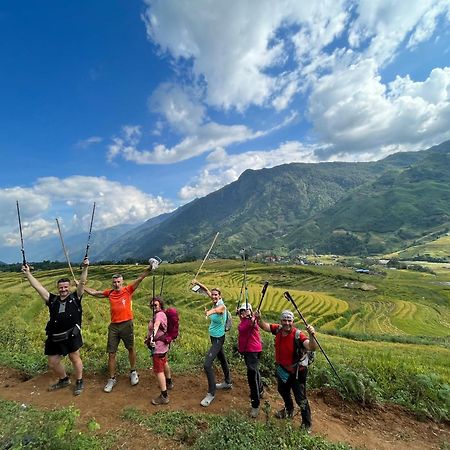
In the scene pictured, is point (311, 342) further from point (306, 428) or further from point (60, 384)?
point (60, 384)

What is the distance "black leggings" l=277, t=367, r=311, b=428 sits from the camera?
7465 millimetres

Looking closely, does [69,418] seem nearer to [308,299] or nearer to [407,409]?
[407,409]

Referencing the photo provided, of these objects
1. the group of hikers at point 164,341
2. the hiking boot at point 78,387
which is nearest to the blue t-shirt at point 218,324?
the group of hikers at point 164,341

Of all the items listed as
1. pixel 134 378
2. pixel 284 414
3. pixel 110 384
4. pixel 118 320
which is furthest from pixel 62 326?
pixel 284 414

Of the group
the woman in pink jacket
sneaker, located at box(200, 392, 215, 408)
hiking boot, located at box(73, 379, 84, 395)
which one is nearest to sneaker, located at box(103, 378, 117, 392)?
hiking boot, located at box(73, 379, 84, 395)

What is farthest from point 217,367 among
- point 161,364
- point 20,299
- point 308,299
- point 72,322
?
point 308,299

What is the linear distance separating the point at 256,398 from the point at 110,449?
330 cm

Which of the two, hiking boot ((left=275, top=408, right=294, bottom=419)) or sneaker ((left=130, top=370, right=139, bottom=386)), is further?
sneaker ((left=130, top=370, right=139, bottom=386))

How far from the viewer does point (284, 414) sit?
8.00 m

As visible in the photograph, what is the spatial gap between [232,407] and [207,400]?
62cm

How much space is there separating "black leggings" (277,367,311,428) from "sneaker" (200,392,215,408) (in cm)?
177

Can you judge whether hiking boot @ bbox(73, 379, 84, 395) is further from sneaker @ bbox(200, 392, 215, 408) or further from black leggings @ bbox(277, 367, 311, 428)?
black leggings @ bbox(277, 367, 311, 428)

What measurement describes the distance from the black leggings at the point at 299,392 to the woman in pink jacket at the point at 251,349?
2.05 ft

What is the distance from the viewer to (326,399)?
376 inches
